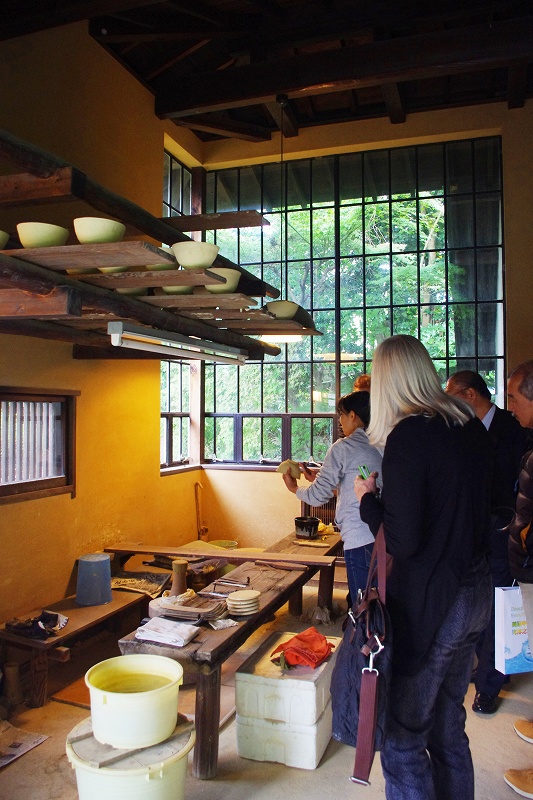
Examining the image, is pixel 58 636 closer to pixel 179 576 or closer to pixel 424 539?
pixel 179 576

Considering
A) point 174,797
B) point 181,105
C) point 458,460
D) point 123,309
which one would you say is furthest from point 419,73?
point 174,797

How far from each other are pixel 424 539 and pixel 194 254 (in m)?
1.63

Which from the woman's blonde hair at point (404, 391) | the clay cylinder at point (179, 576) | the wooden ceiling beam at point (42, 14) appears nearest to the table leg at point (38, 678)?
the clay cylinder at point (179, 576)

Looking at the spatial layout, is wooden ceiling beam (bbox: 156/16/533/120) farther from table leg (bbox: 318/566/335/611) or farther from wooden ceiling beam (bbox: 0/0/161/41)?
table leg (bbox: 318/566/335/611)

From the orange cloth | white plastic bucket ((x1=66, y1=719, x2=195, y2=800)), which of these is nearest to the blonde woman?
white plastic bucket ((x1=66, y1=719, x2=195, y2=800))

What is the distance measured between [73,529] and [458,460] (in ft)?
12.9

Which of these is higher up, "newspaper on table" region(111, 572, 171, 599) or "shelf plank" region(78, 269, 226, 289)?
"shelf plank" region(78, 269, 226, 289)

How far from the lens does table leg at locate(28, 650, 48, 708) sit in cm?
397

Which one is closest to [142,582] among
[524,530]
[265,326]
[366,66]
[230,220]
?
[265,326]

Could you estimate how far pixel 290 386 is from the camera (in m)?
7.86

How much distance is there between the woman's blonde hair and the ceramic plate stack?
5.82 ft

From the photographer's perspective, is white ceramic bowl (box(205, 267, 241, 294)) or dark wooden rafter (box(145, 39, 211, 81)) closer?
white ceramic bowl (box(205, 267, 241, 294))

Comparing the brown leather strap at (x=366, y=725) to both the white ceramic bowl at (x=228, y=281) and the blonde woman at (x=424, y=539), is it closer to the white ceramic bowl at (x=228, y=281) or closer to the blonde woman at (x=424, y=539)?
the blonde woman at (x=424, y=539)

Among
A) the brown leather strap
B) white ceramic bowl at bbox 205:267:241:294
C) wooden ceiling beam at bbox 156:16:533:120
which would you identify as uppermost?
wooden ceiling beam at bbox 156:16:533:120
